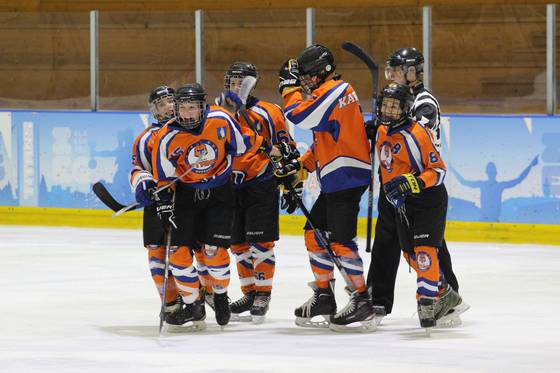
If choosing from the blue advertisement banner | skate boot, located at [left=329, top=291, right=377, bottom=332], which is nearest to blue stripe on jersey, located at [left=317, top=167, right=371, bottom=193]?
skate boot, located at [left=329, top=291, right=377, bottom=332]

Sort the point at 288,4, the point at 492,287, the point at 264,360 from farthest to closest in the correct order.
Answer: the point at 288,4 < the point at 492,287 < the point at 264,360

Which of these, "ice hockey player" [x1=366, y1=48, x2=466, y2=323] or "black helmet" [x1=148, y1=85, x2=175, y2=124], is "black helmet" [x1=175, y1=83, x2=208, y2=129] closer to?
"black helmet" [x1=148, y1=85, x2=175, y2=124]

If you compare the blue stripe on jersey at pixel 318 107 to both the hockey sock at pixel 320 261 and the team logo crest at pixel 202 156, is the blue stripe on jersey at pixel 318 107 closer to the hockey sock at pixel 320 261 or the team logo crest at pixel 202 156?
the team logo crest at pixel 202 156

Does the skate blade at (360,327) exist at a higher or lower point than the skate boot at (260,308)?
lower

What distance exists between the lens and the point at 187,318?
6.89 meters

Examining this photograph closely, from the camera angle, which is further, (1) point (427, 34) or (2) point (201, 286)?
(1) point (427, 34)

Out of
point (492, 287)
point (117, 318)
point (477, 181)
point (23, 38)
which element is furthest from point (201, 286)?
point (23, 38)

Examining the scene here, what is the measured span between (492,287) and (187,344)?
8.63ft

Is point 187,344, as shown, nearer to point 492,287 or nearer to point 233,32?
point 492,287

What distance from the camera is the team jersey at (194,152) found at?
6.80 metres

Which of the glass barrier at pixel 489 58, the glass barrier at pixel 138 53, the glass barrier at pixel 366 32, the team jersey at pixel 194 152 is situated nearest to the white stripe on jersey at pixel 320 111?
the team jersey at pixel 194 152

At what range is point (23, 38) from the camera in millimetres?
13094

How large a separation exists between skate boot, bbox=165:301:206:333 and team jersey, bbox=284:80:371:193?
83 cm

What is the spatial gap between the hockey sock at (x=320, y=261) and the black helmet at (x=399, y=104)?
0.74 meters
